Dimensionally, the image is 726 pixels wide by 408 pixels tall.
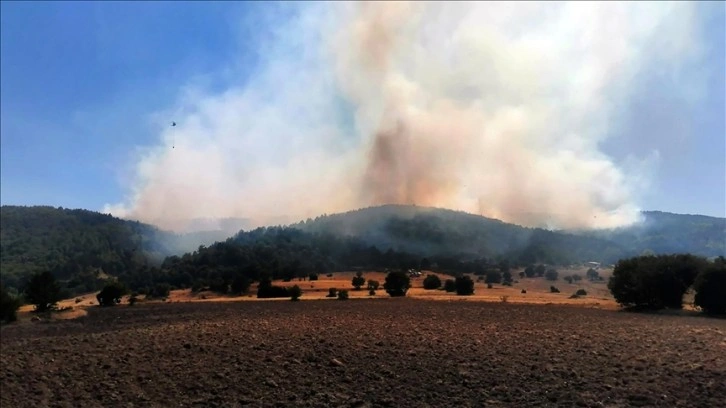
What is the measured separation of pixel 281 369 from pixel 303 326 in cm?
1267

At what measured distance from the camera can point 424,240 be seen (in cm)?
19800

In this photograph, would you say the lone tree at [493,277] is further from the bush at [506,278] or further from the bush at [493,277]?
the bush at [506,278]

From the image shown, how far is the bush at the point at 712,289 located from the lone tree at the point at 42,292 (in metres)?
72.1

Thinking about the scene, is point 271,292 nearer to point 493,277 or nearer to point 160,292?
point 160,292

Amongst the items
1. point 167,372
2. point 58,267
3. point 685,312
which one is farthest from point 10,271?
point 685,312

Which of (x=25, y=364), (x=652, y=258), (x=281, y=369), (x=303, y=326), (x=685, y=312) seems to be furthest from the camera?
(x=652, y=258)

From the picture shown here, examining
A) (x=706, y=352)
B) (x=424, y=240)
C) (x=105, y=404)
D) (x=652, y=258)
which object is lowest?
(x=105, y=404)

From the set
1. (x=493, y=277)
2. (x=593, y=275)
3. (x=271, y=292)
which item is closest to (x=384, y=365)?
(x=271, y=292)

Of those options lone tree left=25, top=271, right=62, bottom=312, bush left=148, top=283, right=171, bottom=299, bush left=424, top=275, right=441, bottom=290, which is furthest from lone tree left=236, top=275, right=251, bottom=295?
bush left=424, top=275, right=441, bottom=290

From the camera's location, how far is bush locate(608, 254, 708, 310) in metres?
51.1

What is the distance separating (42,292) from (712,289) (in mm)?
73870

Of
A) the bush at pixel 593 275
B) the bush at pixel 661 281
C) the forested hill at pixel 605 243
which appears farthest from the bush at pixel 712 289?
the bush at pixel 593 275

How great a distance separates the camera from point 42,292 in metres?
71.8

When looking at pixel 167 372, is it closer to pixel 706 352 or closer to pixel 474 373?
pixel 474 373
